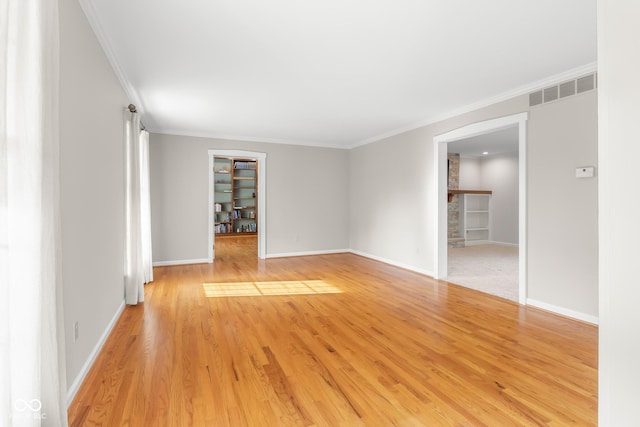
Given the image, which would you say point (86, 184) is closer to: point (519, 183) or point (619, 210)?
point (619, 210)

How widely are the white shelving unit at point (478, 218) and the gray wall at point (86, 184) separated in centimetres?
894

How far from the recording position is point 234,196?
11.2 metres

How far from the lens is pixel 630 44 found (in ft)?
2.77

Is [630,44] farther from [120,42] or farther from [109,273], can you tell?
[109,273]

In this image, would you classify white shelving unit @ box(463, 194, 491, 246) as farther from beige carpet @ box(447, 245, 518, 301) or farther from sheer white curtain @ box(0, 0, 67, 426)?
sheer white curtain @ box(0, 0, 67, 426)

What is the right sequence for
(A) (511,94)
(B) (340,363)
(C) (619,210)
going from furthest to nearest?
(A) (511,94), (B) (340,363), (C) (619,210)

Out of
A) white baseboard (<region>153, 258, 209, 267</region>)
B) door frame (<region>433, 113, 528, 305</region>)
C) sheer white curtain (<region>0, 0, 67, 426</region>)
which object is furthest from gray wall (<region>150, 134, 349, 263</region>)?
sheer white curtain (<region>0, 0, 67, 426</region>)

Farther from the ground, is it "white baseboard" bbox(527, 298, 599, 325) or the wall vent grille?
the wall vent grille

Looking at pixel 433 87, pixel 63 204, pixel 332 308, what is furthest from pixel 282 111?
pixel 63 204

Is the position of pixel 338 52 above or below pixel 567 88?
above

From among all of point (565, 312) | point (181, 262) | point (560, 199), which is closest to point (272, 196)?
point (181, 262)

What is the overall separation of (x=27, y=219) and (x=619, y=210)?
6.44 feet

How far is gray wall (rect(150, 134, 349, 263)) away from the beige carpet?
2.69m

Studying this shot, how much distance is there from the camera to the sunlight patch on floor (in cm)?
432
